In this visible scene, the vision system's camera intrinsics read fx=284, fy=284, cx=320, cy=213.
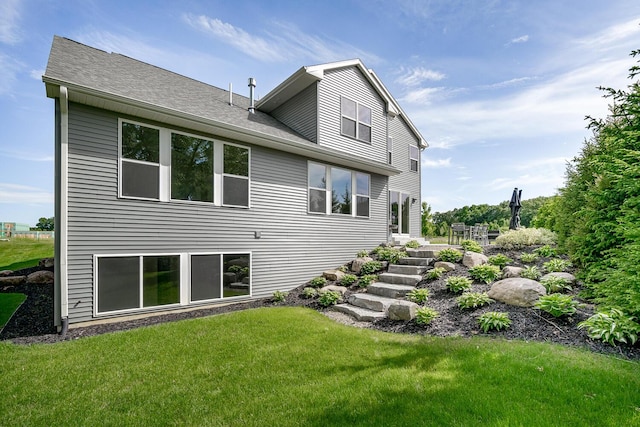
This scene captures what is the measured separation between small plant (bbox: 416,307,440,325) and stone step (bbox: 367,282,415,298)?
147 cm

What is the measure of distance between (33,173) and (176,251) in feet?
16.2

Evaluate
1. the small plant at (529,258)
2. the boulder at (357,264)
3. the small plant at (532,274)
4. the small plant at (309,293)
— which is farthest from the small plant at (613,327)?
the boulder at (357,264)

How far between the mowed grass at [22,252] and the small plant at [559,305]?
16729mm

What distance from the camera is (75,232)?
17.4 feet

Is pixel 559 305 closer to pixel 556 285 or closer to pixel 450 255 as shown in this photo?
pixel 556 285

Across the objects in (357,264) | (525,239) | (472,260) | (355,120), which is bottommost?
(357,264)

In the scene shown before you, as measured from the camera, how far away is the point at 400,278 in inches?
290

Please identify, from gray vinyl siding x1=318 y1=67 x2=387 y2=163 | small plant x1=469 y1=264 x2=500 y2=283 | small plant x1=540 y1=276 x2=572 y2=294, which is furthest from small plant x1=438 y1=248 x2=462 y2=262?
gray vinyl siding x1=318 y1=67 x2=387 y2=163

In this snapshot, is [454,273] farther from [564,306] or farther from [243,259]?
[243,259]

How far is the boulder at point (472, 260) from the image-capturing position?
7.10m

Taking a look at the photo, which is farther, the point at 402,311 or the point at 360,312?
the point at 360,312

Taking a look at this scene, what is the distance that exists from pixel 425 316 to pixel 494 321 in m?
1.06

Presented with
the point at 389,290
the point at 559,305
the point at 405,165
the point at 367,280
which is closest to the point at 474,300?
the point at 559,305

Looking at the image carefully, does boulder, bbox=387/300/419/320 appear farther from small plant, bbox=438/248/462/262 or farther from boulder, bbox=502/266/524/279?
small plant, bbox=438/248/462/262
